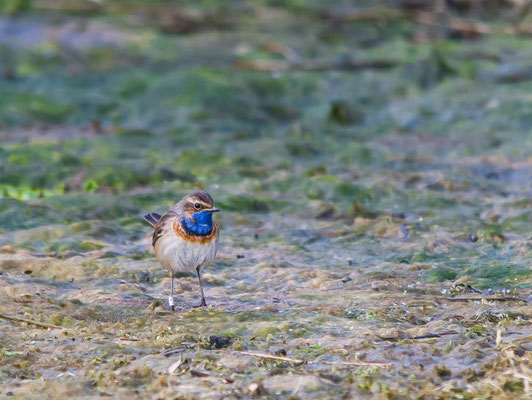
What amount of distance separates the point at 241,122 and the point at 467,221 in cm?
446

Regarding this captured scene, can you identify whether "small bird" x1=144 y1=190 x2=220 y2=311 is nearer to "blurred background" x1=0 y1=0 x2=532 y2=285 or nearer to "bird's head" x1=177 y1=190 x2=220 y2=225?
"bird's head" x1=177 y1=190 x2=220 y2=225

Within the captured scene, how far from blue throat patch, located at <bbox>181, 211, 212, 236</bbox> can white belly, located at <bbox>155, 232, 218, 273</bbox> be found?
77 millimetres

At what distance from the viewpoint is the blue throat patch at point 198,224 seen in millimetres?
6664

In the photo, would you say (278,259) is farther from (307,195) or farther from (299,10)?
(299,10)

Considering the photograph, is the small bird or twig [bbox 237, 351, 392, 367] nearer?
twig [bbox 237, 351, 392, 367]

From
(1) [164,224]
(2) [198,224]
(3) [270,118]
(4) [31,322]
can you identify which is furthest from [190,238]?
(3) [270,118]

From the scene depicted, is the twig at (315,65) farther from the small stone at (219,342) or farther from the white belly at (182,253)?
the small stone at (219,342)

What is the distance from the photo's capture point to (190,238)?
6629mm

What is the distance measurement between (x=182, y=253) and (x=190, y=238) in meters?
0.11

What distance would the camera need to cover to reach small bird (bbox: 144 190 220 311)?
6637mm

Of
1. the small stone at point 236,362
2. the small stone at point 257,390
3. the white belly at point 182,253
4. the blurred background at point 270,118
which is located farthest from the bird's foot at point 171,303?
the small stone at point 257,390

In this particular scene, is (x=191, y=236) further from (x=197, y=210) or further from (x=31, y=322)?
(x=31, y=322)

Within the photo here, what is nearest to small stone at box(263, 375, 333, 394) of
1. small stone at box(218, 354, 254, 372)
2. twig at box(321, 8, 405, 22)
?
small stone at box(218, 354, 254, 372)

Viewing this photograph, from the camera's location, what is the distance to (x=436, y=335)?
566 centimetres
